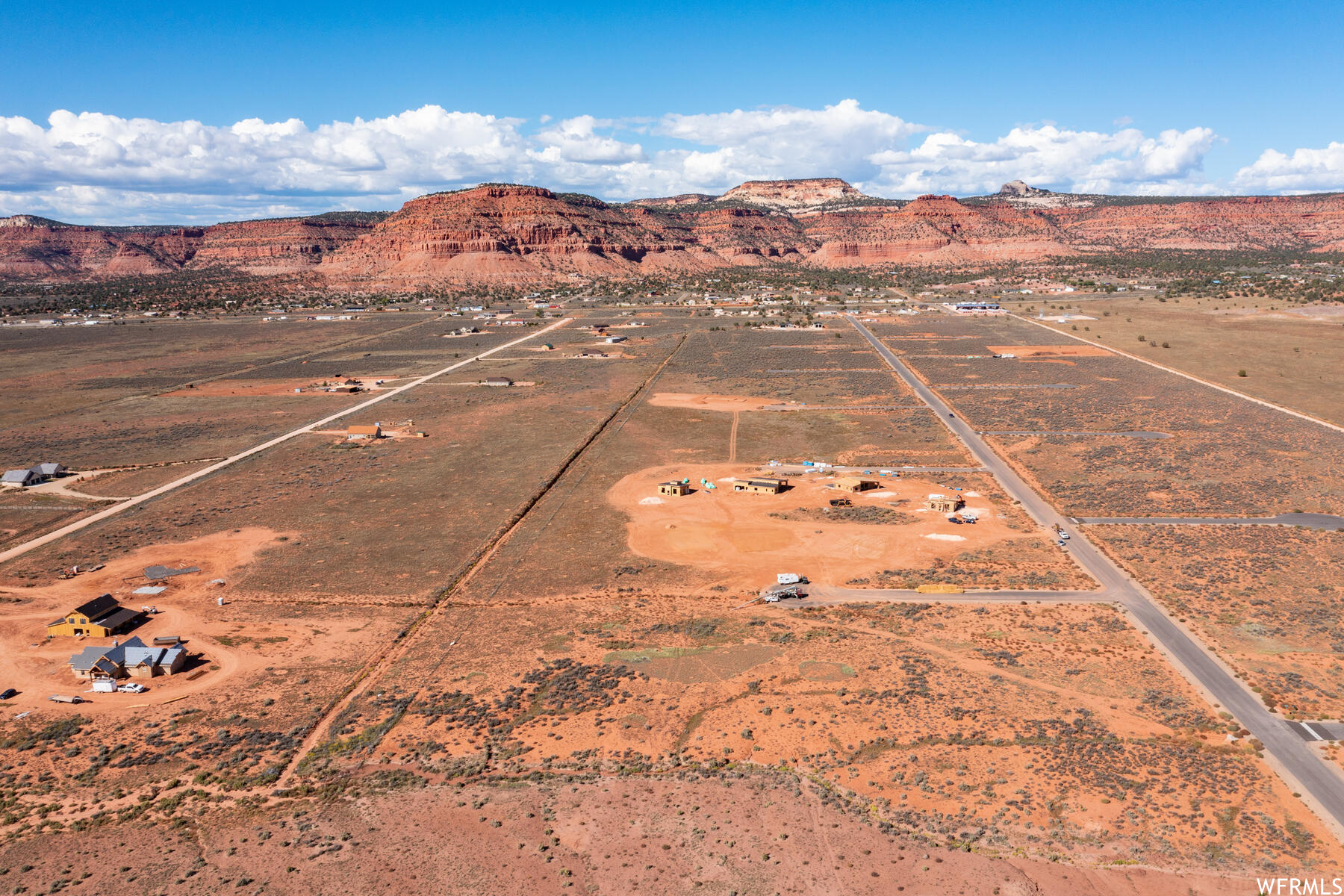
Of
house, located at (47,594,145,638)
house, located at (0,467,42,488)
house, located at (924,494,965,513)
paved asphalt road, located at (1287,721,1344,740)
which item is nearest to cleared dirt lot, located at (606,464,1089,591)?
house, located at (924,494,965,513)

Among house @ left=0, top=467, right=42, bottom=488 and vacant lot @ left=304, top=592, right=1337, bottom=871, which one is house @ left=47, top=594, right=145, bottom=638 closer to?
vacant lot @ left=304, top=592, right=1337, bottom=871

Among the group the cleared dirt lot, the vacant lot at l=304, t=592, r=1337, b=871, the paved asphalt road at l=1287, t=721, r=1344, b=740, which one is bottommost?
the vacant lot at l=304, t=592, r=1337, b=871

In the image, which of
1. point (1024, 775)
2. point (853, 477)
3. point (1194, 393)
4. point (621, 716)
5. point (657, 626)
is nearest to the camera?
point (1024, 775)

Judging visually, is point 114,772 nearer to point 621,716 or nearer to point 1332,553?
point 621,716

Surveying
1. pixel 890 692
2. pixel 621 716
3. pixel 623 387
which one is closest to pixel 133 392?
pixel 623 387

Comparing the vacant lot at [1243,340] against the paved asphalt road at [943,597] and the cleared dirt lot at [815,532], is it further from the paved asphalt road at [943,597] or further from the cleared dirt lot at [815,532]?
the paved asphalt road at [943,597]

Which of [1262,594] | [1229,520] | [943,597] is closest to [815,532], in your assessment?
[943,597]

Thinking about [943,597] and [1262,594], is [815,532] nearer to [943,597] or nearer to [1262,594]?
[943,597]
